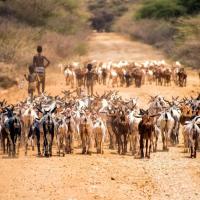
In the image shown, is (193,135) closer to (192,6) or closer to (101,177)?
(101,177)

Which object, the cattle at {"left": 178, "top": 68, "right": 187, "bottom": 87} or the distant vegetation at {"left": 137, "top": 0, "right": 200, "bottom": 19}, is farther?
the distant vegetation at {"left": 137, "top": 0, "right": 200, "bottom": 19}

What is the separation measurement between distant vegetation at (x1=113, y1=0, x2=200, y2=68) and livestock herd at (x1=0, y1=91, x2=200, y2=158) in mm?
25531

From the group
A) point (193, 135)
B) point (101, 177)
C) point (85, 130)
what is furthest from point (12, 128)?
point (193, 135)

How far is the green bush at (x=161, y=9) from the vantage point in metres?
56.8

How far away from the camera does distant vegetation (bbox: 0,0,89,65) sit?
37562mm

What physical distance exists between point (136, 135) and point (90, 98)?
474cm

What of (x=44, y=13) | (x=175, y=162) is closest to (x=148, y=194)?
(x=175, y=162)

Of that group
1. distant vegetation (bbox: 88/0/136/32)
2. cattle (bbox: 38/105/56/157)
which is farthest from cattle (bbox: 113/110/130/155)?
distant vegetation (bbox: 88/0/136/32)

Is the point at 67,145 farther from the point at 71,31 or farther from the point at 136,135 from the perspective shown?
the point at 71,31

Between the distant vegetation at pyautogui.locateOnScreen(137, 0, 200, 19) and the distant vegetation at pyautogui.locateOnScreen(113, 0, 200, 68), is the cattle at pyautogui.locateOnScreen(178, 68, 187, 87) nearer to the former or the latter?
the distant vegetation at pyautogui.locateOnScreen(113, 0, 200, 68)

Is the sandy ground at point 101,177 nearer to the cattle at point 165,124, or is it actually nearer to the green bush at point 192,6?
the cattle at point 165,124

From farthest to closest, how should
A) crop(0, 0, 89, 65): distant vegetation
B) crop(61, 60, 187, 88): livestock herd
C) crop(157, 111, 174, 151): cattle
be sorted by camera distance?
crop(0, 0, 89, 65): distant vegetation → crop(61, 60, 187, 88): livestock herd → crop(157, 111, 174, 151): cattle

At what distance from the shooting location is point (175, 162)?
1745 cm

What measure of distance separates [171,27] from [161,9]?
4.67m
